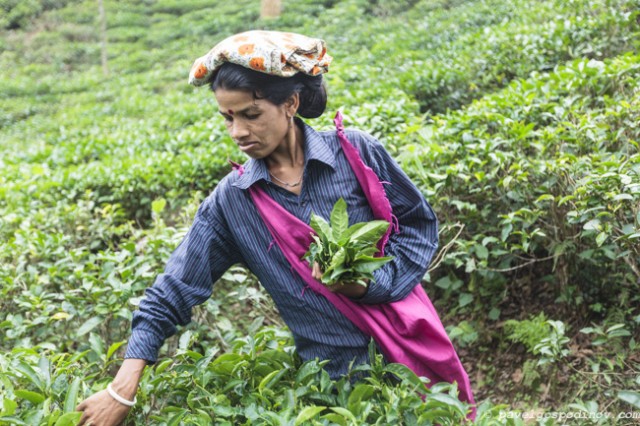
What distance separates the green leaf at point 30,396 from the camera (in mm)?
1756

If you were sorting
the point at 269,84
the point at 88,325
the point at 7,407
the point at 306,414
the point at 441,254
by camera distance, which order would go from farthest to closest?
the point at 441,254 → the point at 88,325 → the point at 269,84 → the point at 7,407 → the point at 306,414

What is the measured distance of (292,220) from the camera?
1.85 metres

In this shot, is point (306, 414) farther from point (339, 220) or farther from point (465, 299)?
point (465, 299)

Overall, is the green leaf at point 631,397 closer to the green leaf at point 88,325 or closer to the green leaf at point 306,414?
the green leaf at point 306,414

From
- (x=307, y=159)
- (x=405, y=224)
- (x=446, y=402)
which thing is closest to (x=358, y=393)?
(x=446, y=402)

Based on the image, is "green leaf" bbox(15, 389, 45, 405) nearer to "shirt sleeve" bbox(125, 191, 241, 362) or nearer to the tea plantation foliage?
the tea plantation foliage

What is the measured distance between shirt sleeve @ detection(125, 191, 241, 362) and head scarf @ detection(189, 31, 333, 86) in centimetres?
41

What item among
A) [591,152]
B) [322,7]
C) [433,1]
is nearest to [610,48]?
[591,152]

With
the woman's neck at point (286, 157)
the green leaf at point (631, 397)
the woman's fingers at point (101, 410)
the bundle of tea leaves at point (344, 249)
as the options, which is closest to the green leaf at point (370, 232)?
the bundle of tea leaves at point (344, 249)

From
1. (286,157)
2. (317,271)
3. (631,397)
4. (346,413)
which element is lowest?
(631,397)

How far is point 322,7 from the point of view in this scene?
14328mm

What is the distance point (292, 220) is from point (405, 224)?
0.40 m

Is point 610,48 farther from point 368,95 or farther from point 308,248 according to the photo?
point 308,248

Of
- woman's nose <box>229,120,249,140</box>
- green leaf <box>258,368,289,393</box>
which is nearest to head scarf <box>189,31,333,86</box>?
woman's nose <box>229,120,249,140</box>
